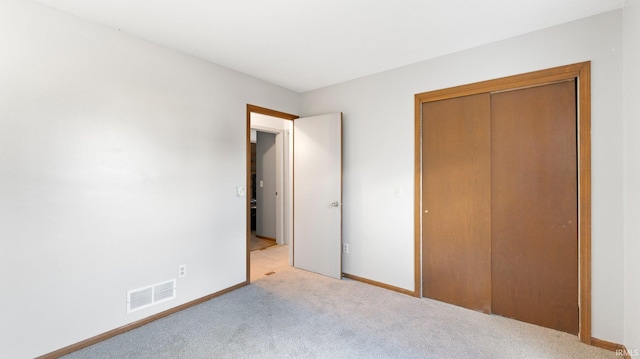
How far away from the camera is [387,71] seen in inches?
123

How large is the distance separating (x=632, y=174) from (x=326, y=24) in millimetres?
2358

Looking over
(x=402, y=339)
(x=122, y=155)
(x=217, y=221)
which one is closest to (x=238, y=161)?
(x=217, y=221)

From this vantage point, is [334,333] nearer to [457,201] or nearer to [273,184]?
[457,201]

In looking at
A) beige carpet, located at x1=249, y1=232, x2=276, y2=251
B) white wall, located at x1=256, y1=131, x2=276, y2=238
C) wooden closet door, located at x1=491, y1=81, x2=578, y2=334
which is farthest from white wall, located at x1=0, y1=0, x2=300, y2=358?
wooden closet door, located at x1=491, y1=81, x2=578, y2=334

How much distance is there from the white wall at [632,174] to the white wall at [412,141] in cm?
8

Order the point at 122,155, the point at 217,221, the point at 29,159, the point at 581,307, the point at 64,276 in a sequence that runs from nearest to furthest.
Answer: the point at 29,159 < the point at 64,276 < the point at 581,307 < the point at 122,155 < the point at 217,221

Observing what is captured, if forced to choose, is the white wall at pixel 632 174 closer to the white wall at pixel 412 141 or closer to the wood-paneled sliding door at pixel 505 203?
the white wall at pixel 412 141

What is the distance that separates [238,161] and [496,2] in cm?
268

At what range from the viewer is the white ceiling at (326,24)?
192cm

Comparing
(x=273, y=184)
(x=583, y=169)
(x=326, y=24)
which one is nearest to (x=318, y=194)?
(x=273, y=184)

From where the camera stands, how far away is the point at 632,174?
180 cm

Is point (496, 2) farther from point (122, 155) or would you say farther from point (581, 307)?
point (122, 155)

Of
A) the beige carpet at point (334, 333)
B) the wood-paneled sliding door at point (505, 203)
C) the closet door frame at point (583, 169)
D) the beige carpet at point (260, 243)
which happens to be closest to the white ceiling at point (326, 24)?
the closet door frame at point (583, 169)

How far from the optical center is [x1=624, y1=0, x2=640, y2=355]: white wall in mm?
1717
